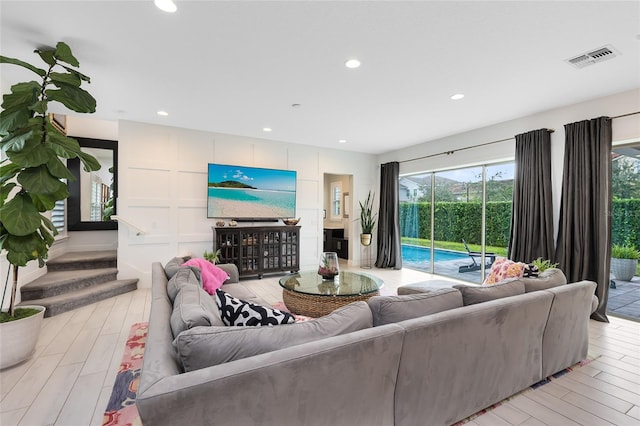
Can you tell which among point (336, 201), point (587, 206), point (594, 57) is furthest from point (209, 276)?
point (336, 201)

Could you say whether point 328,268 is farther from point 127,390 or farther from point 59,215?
point 59,215

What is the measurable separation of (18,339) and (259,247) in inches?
134

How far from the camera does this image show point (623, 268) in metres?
3.76

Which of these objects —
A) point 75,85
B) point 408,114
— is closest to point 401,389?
point 75,85

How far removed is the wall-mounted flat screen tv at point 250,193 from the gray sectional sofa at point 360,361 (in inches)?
130

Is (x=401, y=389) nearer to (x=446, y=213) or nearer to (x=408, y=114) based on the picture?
(x=408, y=114)

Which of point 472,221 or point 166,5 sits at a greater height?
point 166,5

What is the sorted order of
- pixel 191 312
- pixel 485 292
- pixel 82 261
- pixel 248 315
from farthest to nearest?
pixel 82 261
pixel 485 292
pixel 248 315
pixel 191 312

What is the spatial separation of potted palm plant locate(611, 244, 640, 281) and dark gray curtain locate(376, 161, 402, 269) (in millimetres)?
3503

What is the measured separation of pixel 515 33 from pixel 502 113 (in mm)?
2212

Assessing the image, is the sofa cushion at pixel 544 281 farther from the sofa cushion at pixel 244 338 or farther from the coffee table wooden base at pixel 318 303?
the sofa cushion at pixel 244 338

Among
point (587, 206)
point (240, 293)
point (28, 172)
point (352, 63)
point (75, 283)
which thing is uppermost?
point (352, 63)

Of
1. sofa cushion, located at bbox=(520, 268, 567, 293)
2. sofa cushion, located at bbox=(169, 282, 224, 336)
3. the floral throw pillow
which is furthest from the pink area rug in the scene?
the floral throw pillow

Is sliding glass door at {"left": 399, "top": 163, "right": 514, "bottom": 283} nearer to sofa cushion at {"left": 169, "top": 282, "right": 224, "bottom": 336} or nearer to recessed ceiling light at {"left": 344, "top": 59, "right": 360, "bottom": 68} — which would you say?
recessed ceiling light at {"left": 344, "top": 59, "right": 360, "bottom": 68}
